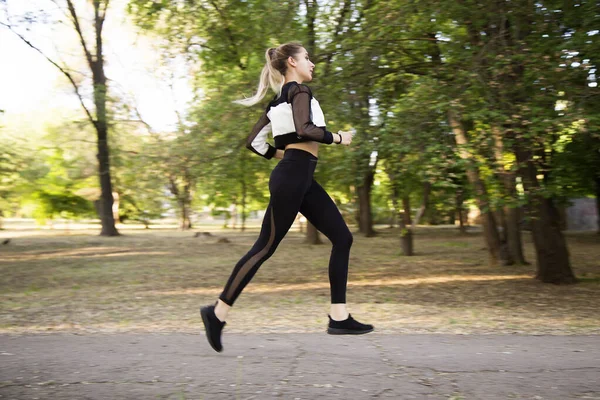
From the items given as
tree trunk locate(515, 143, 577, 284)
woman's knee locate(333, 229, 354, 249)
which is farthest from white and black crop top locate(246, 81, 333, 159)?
tree trunk locate(515, 143, 577, 284)

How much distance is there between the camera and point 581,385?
13.4 feet

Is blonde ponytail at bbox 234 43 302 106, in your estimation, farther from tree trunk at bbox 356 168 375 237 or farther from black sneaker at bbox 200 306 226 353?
tree trunk at bbox 356 168 375 237

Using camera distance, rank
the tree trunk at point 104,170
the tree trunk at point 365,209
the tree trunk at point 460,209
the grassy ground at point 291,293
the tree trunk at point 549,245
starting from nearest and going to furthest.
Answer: the grassy ground at point 291,293 → the tree trunk at point 460,209 → the tree trunk at point 549,245 → the tree trunk at point 104,170 → the tree trunk at point 365,209

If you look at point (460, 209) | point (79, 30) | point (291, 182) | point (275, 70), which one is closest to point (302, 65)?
point (275, 70)

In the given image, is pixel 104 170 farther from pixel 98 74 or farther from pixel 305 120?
pixel 305 120

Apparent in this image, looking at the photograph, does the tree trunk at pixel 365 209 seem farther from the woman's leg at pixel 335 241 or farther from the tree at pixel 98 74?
the woman's leg at pixel 335 241

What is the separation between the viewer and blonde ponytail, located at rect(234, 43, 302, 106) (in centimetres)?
450

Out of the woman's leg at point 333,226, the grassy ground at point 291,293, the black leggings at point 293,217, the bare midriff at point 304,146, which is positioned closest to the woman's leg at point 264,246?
the black leggings at point 293,217

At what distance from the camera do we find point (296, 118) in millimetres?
4227

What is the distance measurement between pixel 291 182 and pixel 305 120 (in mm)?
412

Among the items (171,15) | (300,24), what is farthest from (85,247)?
(300,24)

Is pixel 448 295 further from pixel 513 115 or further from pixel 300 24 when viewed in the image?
pixel 300 24

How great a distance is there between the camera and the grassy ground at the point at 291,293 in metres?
7.89

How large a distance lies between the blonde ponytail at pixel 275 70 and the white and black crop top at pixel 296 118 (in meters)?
0.14
